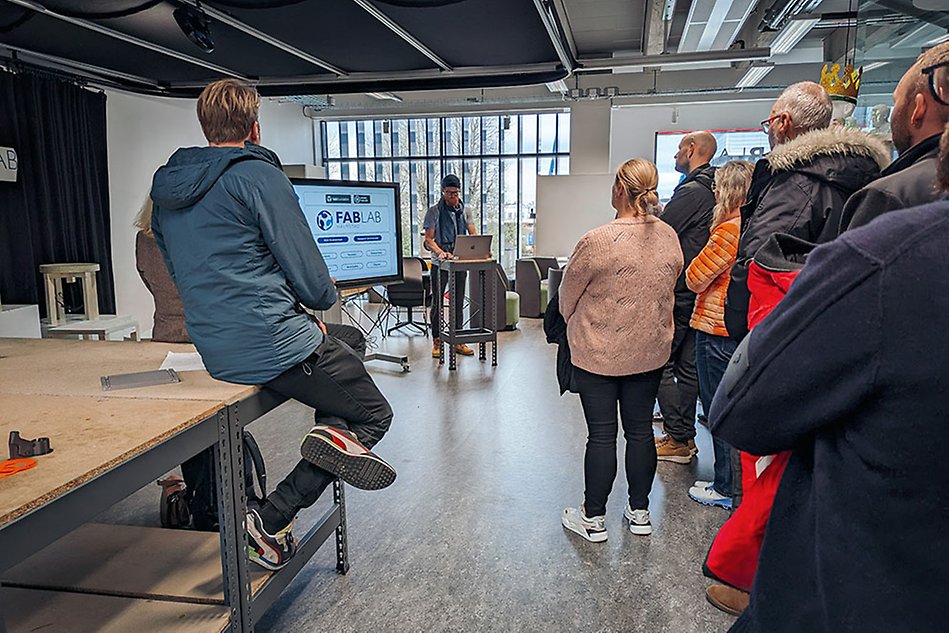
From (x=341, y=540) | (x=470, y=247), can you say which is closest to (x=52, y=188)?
(x=470, y=247)

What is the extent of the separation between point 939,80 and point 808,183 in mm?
652

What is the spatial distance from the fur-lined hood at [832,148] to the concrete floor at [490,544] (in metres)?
1.48

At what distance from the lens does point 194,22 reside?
136 inches

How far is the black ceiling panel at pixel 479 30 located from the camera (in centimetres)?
345

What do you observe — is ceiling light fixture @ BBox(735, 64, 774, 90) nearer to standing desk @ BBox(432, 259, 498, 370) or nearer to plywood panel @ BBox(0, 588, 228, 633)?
standing desk @ BBox(432, 259, 498, 370)

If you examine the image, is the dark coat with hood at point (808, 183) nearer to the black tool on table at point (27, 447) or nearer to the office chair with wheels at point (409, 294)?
the black tool on table at point (27, 447)

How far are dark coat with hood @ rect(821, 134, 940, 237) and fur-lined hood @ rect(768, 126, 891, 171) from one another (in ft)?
1.61

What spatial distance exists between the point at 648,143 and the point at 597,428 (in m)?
7.36

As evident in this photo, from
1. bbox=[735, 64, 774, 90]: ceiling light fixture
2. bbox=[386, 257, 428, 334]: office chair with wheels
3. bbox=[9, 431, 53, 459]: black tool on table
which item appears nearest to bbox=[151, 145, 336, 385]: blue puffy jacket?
bbox=[9, 431, 53, 459]: black tool on table

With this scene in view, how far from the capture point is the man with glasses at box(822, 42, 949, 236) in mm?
1172

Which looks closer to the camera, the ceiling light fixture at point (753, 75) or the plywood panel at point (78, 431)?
the plywood panel at point (78, 431)

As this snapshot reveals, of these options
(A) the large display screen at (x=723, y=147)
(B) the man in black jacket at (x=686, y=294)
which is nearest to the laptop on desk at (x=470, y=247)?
(B) the man in black jacket at (x=686, y=294)

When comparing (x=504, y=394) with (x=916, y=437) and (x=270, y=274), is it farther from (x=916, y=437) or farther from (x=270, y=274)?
(x=916, y=437)

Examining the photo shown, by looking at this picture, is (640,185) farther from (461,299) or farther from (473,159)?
(473,159)
